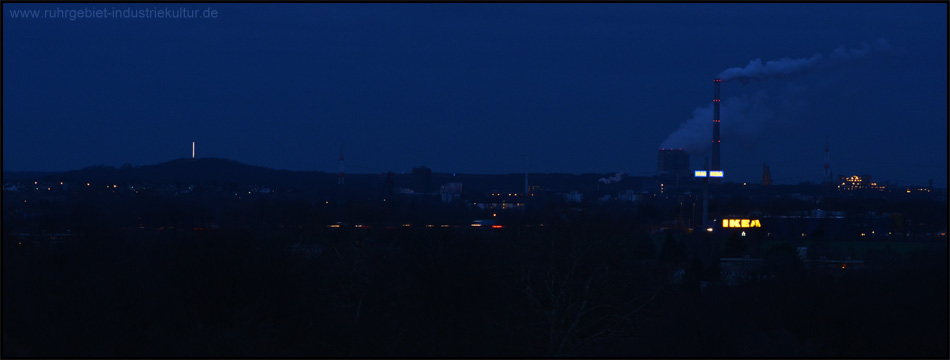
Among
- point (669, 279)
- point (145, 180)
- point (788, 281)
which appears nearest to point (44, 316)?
point (788, 281)

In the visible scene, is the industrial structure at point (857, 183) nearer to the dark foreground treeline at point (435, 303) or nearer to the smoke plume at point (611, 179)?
the smoke plume at point (611, 179)

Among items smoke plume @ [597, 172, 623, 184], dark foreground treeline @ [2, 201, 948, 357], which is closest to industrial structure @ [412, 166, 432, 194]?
smoke plume @ [597, 172, 623, 184]

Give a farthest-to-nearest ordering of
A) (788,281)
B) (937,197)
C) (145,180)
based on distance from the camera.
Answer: (937,197) → (145,180) → (788,281)

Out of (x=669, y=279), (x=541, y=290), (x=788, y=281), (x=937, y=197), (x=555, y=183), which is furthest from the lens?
(x=555, y=183)

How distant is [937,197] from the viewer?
76688mm

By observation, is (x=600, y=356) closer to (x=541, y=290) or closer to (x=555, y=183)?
(x=541, y=290)

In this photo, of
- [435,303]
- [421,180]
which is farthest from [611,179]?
[435,303]

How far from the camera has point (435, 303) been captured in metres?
17.8

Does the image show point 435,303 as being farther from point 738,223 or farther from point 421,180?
point 421,180

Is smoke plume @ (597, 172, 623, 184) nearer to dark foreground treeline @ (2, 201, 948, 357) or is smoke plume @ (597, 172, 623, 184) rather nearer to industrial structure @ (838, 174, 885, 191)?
industrial structure @ (838, 174, 885, 191)

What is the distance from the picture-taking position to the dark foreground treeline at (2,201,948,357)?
1379 cm

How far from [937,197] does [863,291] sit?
67.9 meters

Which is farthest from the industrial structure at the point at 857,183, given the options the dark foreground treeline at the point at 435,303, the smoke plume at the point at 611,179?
the dark foreground treeline at the point at 435,303

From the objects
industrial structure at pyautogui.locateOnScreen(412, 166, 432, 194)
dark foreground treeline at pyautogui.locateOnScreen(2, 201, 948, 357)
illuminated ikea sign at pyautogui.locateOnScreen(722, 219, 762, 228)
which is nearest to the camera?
dark foreground treeline at pyautogui.locateOnScreen(2, 201, 948, 357)
